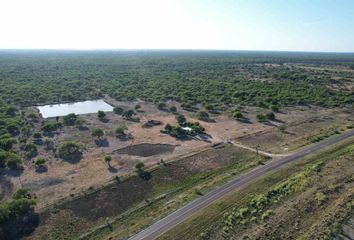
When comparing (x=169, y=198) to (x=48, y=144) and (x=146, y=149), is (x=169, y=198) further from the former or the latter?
(x=48, y=144)

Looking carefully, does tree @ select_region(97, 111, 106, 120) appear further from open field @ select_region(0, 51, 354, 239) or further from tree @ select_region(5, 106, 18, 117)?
tree @ select_region(5, 106, 18, 117)

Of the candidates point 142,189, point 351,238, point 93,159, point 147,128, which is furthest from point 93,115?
point 351,238

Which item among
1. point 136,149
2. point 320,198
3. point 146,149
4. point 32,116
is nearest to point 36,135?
point 32,116

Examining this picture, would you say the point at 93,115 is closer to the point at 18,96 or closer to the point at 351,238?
the point at 18,96

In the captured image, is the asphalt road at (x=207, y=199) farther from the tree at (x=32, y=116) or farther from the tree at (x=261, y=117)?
the tree at (x=32, y=116)

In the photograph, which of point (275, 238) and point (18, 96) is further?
point (18, 96)

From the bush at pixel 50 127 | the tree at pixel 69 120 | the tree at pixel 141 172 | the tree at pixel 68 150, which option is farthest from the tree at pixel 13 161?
the tree at pixel 69 120
